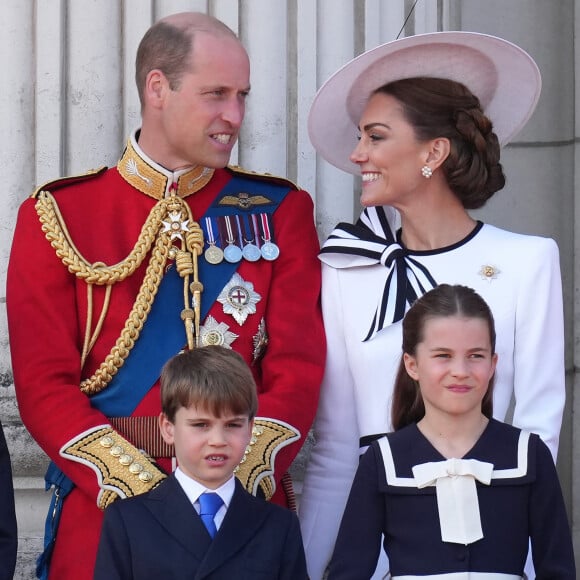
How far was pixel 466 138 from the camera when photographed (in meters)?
4.14

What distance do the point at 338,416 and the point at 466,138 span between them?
30.8 inches

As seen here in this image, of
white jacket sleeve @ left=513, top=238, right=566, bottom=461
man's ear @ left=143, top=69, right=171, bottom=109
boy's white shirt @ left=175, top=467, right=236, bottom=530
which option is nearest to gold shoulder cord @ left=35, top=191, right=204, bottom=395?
man's ear @ left=143, top=69, right=171, bottom=109

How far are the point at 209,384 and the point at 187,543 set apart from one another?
35cm

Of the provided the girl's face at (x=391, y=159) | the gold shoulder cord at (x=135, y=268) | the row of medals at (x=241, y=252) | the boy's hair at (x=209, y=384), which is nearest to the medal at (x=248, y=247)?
the row of medals at (x=241, y=252)

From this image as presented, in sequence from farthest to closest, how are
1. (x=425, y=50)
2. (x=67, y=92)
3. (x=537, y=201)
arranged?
1. (x=537, y=201)
2. (x=67, y=92)
3. (x=425, y=50)

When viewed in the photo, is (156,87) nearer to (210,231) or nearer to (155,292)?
(210,231)

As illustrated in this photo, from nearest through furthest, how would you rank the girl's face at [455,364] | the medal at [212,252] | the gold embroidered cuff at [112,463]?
the girl's face at [455,364] → the gold embroidered cuff at [112,463] → the medal at [212,252]

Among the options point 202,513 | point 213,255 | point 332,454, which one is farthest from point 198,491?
point 213,255

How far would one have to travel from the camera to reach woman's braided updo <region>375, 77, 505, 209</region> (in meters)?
4.12

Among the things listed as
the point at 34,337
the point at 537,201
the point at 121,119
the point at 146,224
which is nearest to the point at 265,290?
the point at 146,224

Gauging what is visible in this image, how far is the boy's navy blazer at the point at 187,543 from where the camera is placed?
136 inches

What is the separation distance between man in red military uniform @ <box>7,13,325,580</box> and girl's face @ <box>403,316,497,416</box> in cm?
46

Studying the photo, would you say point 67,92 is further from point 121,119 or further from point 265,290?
point 265,290

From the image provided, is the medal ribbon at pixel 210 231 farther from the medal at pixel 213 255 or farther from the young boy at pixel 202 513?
the young boy at pixel 202 513
